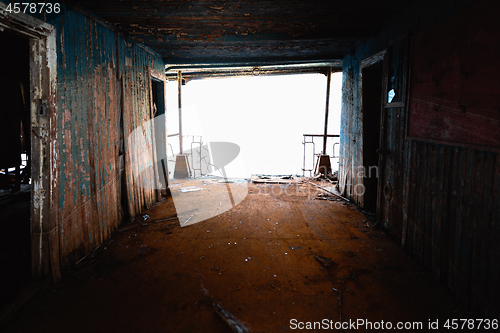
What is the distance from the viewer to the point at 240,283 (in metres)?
2.84

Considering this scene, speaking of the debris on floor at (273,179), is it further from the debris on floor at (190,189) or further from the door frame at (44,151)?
the door frame at (44,151)

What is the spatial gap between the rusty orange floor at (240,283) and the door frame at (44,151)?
423 mm

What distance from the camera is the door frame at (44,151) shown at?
8.45ft

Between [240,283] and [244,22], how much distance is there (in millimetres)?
3868

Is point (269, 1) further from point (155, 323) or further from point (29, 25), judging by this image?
point (155, 323)

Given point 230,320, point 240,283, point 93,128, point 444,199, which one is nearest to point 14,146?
point 93,128

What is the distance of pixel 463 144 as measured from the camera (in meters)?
2.45

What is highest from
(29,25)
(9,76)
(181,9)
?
(181,9)

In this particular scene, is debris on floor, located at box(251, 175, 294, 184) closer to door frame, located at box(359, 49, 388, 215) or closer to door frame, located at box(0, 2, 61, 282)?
door frame, located at box(359, 49, 388, 215)

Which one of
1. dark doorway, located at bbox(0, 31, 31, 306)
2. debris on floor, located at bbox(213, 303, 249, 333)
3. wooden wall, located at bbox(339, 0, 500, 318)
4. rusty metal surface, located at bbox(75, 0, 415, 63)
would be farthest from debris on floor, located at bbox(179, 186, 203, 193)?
debris on floor, located at bbox(213, 303, 249, 333)

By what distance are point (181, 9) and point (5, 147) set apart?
5546 mm

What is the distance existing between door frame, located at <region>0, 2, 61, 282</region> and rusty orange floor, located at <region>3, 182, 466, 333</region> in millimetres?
423

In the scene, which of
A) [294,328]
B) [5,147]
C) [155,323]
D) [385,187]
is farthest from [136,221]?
[385,187]

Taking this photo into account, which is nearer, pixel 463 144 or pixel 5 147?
pixel 463 144
